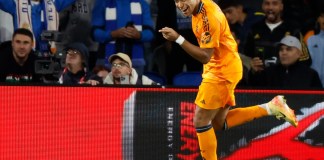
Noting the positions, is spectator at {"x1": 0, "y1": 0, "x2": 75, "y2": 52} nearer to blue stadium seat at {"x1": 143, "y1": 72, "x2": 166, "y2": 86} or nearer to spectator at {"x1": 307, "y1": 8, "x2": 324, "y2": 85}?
blue stadium seat at {"x1": 143, "y1": 72, "x2": 166, "y2": 86}

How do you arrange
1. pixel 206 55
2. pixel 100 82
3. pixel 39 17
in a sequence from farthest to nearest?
pixel 39 17
pixel 100 82
pixel 206 55

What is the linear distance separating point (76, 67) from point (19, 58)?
2.09ft

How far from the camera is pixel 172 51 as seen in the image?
12586 millimetres

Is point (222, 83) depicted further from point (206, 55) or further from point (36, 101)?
point (36, 101)

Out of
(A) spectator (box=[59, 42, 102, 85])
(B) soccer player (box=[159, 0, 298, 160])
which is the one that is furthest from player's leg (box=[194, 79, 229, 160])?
(A) spectator (box=[59, 42, 102, 85])

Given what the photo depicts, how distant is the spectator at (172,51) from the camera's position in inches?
489

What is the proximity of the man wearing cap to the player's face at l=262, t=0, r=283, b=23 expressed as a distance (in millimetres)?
698

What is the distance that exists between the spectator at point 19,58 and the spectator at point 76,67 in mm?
359

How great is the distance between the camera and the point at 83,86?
10.1 metres

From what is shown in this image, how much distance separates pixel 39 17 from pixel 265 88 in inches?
122

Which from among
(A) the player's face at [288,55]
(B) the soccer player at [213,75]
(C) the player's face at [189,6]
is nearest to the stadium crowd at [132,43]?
(A) the player's face at [288,55]

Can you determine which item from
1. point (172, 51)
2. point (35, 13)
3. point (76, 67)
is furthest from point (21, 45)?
point (172, 51)

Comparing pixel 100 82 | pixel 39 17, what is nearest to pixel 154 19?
pixel 39 17

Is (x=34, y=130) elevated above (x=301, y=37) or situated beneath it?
situated beneath
